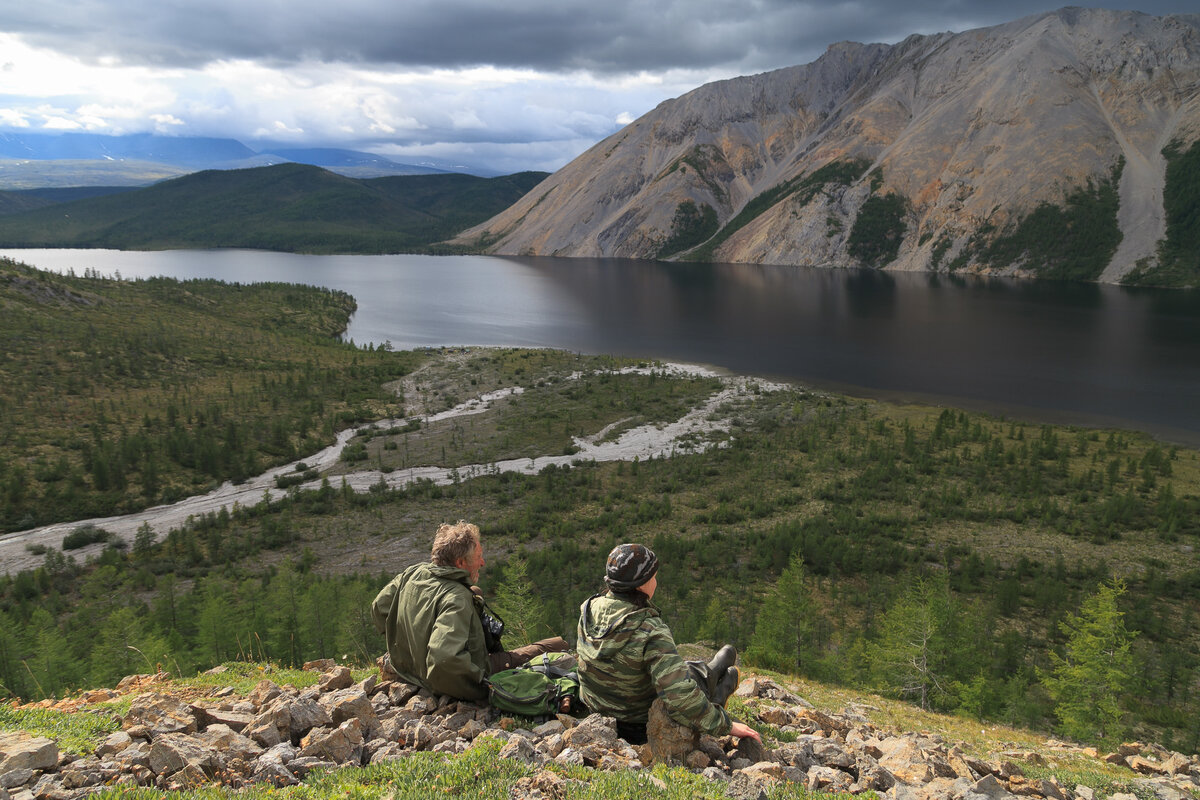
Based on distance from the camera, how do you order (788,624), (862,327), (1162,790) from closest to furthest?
(1162,790) < (788,624) < (862,327)

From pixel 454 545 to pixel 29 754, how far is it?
3503 millimetres

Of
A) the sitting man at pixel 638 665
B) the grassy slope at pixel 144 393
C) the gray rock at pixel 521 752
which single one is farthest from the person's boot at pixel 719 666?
the grassy slope at pixel 144 393

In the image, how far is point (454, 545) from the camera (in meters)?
6.72

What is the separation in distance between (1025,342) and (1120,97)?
4199 inches

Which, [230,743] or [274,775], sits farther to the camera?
[230,743]

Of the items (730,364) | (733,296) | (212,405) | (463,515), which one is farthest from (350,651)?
(733,296)

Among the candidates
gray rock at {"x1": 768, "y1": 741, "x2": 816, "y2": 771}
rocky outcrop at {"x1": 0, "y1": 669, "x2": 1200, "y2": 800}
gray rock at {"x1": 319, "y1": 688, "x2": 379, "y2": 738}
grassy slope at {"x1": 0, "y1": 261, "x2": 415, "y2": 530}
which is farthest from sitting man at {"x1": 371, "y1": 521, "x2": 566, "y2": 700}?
grassy slope at {"x1": 0, "y1": 261, "x2": 415, "y2": 530}

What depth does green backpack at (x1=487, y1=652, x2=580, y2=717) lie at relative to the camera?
6.77m

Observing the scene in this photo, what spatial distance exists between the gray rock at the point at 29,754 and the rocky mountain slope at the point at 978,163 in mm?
141066

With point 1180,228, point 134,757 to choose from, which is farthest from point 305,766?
point 1180,228

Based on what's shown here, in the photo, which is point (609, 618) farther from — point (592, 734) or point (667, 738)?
point (667, 738)

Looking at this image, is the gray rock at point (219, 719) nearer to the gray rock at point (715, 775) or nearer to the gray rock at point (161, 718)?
the gray rock at point (161, 718)

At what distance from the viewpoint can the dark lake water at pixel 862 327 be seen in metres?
50.9

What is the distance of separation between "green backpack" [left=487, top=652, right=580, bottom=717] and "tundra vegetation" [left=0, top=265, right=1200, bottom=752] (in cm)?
737
